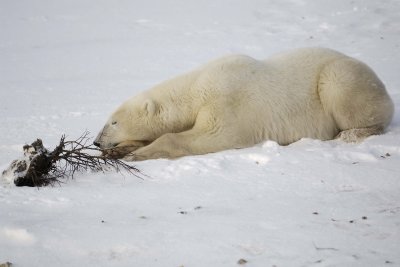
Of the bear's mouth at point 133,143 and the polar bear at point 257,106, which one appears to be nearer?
the polar bear at point 257,106

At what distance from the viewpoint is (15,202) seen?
10.8ft

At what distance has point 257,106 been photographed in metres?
5.11

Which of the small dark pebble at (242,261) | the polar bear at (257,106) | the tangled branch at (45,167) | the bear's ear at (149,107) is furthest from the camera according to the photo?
the bear's ear at (149,107)

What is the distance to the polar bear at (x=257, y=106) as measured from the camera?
4.98 meters

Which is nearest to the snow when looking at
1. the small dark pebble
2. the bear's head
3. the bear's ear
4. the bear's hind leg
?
the small dark pebble

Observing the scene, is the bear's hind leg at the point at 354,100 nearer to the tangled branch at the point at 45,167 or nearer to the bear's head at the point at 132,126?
the bear's head at the point at 132,126

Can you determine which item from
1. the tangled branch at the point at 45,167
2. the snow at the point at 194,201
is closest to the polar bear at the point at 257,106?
the snow at the point at 194,201

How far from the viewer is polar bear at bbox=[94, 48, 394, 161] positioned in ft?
16.4

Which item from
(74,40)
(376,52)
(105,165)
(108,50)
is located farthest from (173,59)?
(105,165)

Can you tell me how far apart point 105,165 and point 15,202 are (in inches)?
39.1

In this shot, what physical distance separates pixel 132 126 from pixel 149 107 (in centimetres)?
28

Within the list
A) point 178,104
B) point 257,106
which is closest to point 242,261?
point 257,106

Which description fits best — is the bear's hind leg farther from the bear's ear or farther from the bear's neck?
the bear's ear

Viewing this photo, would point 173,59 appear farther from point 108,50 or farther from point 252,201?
point 252,201
